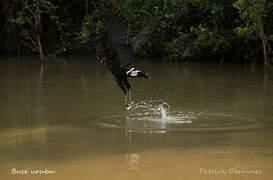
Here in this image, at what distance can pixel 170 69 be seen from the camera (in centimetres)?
1462

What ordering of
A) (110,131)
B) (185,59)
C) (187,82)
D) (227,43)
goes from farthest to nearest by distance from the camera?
(185,59), (227,43), (187,82), (110,131)

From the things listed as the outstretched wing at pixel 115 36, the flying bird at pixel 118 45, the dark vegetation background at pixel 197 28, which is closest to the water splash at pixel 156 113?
the flying bird at pixel 118 45

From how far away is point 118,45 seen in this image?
26.0ft

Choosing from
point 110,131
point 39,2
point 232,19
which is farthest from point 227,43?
point 110,131

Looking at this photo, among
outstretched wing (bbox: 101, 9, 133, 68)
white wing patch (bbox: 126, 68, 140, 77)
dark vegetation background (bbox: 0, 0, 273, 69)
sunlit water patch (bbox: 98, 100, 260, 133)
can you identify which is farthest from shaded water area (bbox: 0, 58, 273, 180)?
dark vegetation background (bbox: 0, 0, 273, 69)

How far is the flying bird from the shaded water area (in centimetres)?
61

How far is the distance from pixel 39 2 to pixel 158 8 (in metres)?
3.55

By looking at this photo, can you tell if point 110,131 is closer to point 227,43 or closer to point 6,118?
point 6,118

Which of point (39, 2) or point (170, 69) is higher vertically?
point (39, 2)

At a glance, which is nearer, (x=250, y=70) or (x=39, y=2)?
(x=250, y=70)

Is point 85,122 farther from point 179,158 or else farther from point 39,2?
point 39,2

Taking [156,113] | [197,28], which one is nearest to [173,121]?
[156,113]

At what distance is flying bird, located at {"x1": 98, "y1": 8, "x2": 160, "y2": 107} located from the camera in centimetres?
762

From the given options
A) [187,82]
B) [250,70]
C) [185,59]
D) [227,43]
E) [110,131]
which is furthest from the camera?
[185,59]
